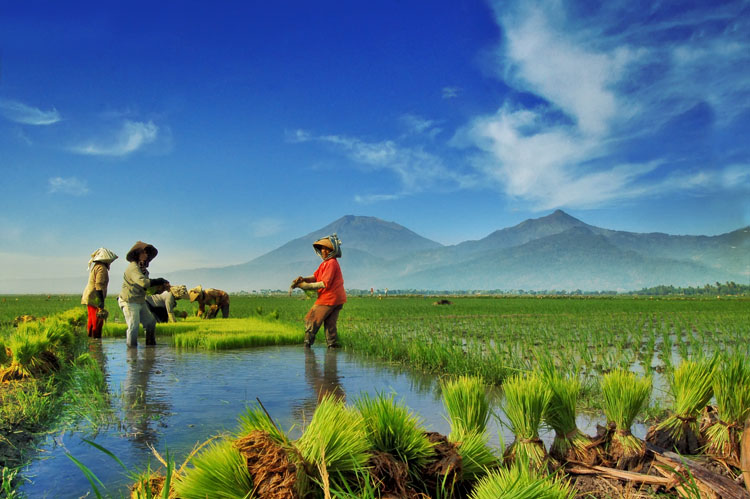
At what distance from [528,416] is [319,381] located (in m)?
3.95

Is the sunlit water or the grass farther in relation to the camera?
the grass

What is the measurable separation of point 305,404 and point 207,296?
40.9 ft

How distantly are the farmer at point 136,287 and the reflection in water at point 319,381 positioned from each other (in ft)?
10.6

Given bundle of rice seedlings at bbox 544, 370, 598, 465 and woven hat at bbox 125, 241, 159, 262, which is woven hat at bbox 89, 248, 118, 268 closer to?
woven hat at bbox 125, 241, 159, 262

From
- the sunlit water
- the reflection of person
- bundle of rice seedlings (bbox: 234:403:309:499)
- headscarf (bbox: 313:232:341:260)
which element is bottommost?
the reflection of person

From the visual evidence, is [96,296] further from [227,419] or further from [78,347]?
[227,419]

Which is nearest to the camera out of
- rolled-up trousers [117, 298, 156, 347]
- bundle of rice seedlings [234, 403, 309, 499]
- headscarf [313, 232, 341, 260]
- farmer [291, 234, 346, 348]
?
bundle of rice seedlings [234, 403, 309, 499]

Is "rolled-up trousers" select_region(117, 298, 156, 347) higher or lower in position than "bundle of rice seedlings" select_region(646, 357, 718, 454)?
higher

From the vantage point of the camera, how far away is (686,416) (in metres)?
3.03

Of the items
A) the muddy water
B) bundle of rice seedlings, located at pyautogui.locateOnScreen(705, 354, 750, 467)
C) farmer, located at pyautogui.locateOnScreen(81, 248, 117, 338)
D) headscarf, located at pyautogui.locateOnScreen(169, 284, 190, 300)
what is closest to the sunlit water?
the muddy water

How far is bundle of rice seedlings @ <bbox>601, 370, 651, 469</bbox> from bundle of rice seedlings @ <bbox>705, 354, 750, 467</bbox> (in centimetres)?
44

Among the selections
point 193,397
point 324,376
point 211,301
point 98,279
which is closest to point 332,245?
point 324,376

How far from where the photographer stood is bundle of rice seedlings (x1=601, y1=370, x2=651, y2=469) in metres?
2.69

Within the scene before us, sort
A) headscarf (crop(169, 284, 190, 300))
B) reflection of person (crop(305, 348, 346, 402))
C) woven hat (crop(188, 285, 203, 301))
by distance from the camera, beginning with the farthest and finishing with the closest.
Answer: woven hat (crop(188, 285, 203, 301)) < headscarf (crop(169, 284, 190, 300)) < reflection of person (crop(305, 348, 346, 402))
